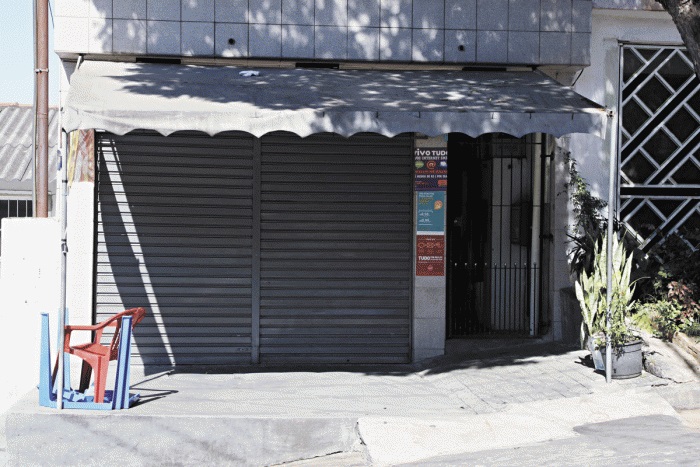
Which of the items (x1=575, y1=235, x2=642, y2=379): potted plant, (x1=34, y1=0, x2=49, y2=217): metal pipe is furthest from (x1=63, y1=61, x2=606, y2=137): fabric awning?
(x1=575, y1=235, x2=642, y2=379): potted plant

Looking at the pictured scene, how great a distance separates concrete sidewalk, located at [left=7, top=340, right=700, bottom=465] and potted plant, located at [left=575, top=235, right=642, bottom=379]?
0.18 m

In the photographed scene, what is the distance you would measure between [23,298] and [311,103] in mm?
3484

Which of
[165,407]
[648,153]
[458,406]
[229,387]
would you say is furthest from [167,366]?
[648,153]

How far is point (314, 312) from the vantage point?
10.1 m

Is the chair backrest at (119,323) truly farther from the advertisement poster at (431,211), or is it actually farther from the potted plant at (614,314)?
the potted plant at (614,314)

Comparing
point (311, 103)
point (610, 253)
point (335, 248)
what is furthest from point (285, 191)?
point (610, 253)

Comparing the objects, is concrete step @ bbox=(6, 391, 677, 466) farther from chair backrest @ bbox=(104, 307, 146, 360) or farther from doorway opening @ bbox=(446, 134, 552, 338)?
doorway opening @ bbox=(446, 134, 552, 338)

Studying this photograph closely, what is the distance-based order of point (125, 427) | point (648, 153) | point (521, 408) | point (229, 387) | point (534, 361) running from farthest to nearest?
point (648, 153)
point (534, 361)
point (229, 387)
point (521, 408)
point (125, 427)

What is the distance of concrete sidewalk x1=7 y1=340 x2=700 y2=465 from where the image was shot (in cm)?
742

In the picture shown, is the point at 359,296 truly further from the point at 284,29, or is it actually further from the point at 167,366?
the point at 284,29

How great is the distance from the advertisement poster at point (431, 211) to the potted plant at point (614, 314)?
1738 mm

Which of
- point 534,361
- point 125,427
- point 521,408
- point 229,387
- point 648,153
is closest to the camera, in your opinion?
point 125,427

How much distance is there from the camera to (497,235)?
11203 mm

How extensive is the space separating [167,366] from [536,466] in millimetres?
4797
